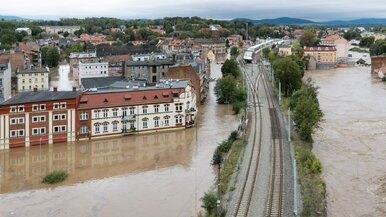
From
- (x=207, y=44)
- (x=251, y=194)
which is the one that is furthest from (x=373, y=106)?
(x=207, y=44)

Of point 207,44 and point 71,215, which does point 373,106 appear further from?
point 207,44

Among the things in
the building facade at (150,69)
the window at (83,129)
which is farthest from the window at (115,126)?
the building facade at (150,69)

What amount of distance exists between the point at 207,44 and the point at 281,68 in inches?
1577

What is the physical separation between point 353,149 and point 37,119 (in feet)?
44.2

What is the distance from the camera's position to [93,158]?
1831 centimetres

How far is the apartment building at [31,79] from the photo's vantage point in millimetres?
33156

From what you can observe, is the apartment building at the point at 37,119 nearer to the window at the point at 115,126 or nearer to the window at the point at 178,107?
the window at the point at 115,126

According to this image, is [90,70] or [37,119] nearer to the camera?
[37,119]

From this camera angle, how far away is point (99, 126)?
20.9m

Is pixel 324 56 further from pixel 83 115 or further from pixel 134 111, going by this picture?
pixel 83 115

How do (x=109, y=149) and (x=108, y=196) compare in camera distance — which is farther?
(x=109, y=149)

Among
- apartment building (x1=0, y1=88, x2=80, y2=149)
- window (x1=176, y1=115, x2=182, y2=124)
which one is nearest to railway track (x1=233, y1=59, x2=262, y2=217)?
window (x1=176, y1=115, x2=182, y2=124)

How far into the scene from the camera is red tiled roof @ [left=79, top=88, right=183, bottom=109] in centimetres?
2089

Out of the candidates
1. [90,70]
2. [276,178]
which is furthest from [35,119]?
[90,70]
